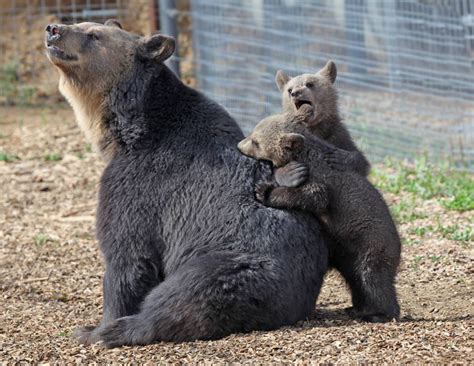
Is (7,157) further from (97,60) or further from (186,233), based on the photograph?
(186,233)

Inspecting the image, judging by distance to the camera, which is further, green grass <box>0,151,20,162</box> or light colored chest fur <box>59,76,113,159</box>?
green grass <box>0,151,20,162</box>

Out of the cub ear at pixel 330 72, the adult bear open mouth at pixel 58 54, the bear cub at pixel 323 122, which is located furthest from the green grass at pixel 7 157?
the adult bear open mouth at pixel 58 54

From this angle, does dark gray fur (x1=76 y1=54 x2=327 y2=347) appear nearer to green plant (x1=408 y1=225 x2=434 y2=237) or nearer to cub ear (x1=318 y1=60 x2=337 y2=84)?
cub ear (x1=318 y1=60 x2=337 y2=84)

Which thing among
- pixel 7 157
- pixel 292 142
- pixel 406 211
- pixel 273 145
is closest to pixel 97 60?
pixel 273 145

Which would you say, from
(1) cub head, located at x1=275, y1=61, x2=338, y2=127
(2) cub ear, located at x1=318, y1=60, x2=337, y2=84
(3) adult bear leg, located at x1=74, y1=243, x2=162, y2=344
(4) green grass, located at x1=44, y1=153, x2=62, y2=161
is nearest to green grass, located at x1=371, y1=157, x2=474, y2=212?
(2) cub ear, located at x1=318, y1=60, x2=337, y2=84

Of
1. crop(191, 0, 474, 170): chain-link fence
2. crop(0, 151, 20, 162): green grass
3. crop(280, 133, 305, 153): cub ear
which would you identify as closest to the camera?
crop(280, 133, 305, 153): cub ear

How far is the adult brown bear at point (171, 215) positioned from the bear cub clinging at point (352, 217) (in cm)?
12

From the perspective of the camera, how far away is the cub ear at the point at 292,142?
20.6 ft

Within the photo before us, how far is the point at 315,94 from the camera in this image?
7676 millimetres

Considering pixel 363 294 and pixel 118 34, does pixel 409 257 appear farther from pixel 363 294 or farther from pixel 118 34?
pixel 118 34

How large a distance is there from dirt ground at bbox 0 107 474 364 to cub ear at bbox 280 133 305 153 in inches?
42.0

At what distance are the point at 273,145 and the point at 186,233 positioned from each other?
77cm

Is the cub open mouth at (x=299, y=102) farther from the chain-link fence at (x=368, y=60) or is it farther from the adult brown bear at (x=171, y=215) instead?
the chain-link fence at (x=368, y=60)

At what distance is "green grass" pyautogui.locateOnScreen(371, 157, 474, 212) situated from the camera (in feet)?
32.6
